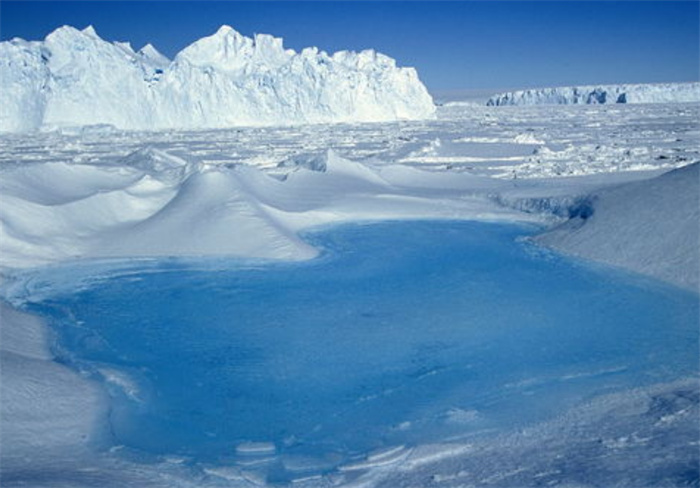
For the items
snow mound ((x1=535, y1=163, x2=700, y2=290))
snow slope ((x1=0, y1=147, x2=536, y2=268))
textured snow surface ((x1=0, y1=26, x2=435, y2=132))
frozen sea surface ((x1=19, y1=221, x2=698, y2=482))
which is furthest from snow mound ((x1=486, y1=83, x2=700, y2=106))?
frozen sea surface ((x1=19, y1=221, x2=698, y2=482))

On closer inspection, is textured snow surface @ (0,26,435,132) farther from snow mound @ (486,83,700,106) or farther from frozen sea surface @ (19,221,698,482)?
snow mound @ (486,83,700,106)

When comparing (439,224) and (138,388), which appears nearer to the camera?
(138,388)

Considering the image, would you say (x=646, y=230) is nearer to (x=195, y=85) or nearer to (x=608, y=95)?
(x=195, y=85)

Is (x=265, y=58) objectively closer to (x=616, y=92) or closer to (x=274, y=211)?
(x=274, y=211)

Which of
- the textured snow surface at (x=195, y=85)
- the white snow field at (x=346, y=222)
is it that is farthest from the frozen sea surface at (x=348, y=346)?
the textured snow surface at (x=195, y=85)

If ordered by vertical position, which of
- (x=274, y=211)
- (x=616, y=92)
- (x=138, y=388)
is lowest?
(x=138, y=388)

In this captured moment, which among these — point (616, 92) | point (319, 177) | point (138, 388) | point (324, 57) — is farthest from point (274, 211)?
point (616, 92)

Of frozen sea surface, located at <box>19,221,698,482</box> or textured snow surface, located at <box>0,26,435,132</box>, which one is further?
textured snow surface, located at <box>0,26,435,132</box>
